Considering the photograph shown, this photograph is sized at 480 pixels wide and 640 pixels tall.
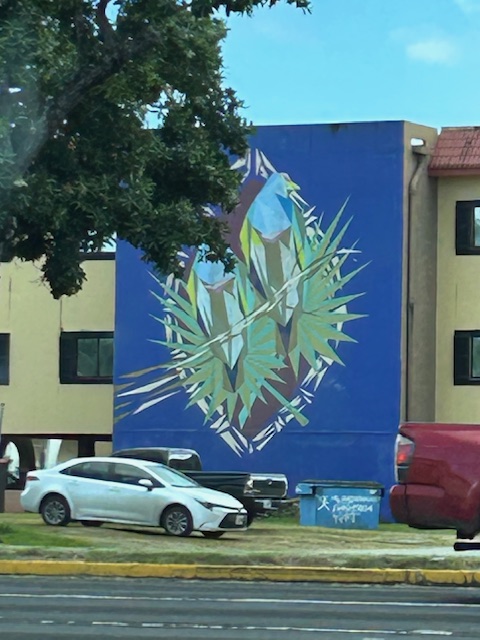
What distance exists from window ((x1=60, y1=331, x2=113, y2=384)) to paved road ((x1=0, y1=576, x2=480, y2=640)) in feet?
77.9

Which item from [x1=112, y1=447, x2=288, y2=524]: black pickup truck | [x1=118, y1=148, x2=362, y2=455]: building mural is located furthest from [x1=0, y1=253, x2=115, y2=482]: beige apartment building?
[x1=112, y1=447, x2=288, y2=524]: black pickup truck

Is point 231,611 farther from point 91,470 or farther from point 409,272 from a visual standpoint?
point 409,272

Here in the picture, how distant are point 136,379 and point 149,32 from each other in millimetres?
18559

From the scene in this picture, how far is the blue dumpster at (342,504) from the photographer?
3231cm

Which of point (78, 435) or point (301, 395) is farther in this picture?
point (78, 435)

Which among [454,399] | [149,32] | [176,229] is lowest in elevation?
[454,399]

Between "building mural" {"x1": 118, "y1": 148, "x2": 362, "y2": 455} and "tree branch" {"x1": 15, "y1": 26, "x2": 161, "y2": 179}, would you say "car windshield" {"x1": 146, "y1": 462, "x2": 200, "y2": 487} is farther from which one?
"building mural" {"x1": 118, "y1": 148, "x2": 362, "y2": 455}

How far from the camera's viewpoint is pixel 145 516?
27547 millimetres

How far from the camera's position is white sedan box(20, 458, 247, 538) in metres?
27.2

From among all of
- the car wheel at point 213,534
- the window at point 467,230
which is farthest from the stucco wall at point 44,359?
the car wheel at point 213,534

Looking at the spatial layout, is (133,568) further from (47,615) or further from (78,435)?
(78,435)

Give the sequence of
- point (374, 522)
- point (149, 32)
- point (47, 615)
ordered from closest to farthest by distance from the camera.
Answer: point (47, 615) < point (149, 32) < point (374, 522)

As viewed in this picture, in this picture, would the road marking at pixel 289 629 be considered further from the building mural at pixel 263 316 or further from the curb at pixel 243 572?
the building mural at pixel 263 316

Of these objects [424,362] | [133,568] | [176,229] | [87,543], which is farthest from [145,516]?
A: [424,362]
